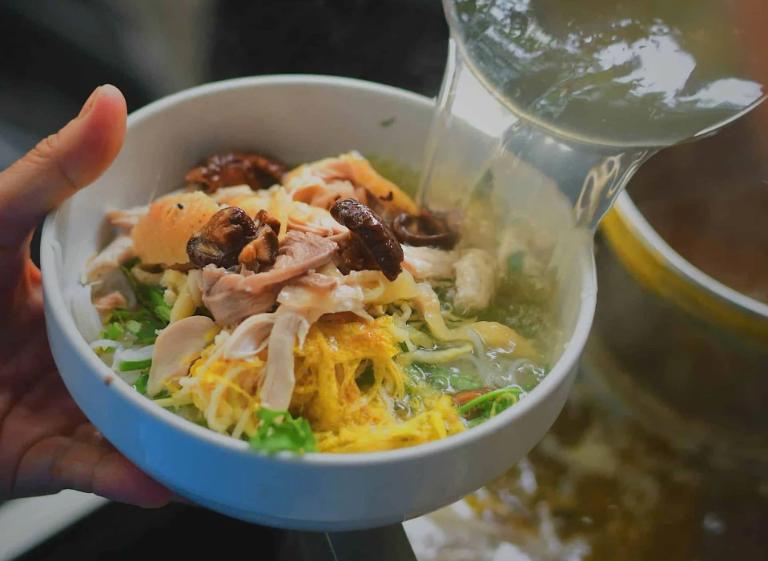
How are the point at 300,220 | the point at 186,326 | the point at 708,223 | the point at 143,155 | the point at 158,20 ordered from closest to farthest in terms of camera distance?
the point at 186,326 → the point at 300,220 → the point at 143,155 → the point at 708,223 → the point at 158,20

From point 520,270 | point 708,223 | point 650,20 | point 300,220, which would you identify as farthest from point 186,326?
point 708,223

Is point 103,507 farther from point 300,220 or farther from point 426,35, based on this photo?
point 426,35

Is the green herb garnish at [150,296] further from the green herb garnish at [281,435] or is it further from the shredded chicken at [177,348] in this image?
the green herb garnish at [281,435]

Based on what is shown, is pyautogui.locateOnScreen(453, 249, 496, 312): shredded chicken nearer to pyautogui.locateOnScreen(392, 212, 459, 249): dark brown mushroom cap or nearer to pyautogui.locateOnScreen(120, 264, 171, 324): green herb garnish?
pyautogui.locateOnScreen(392, 212, 459, 249): dark brown mushroom cap

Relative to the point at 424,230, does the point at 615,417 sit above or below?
below

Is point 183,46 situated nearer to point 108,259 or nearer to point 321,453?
point 108,259

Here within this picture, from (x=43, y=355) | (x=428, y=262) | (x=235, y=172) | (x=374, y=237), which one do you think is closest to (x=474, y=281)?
(x=428, y=262)
